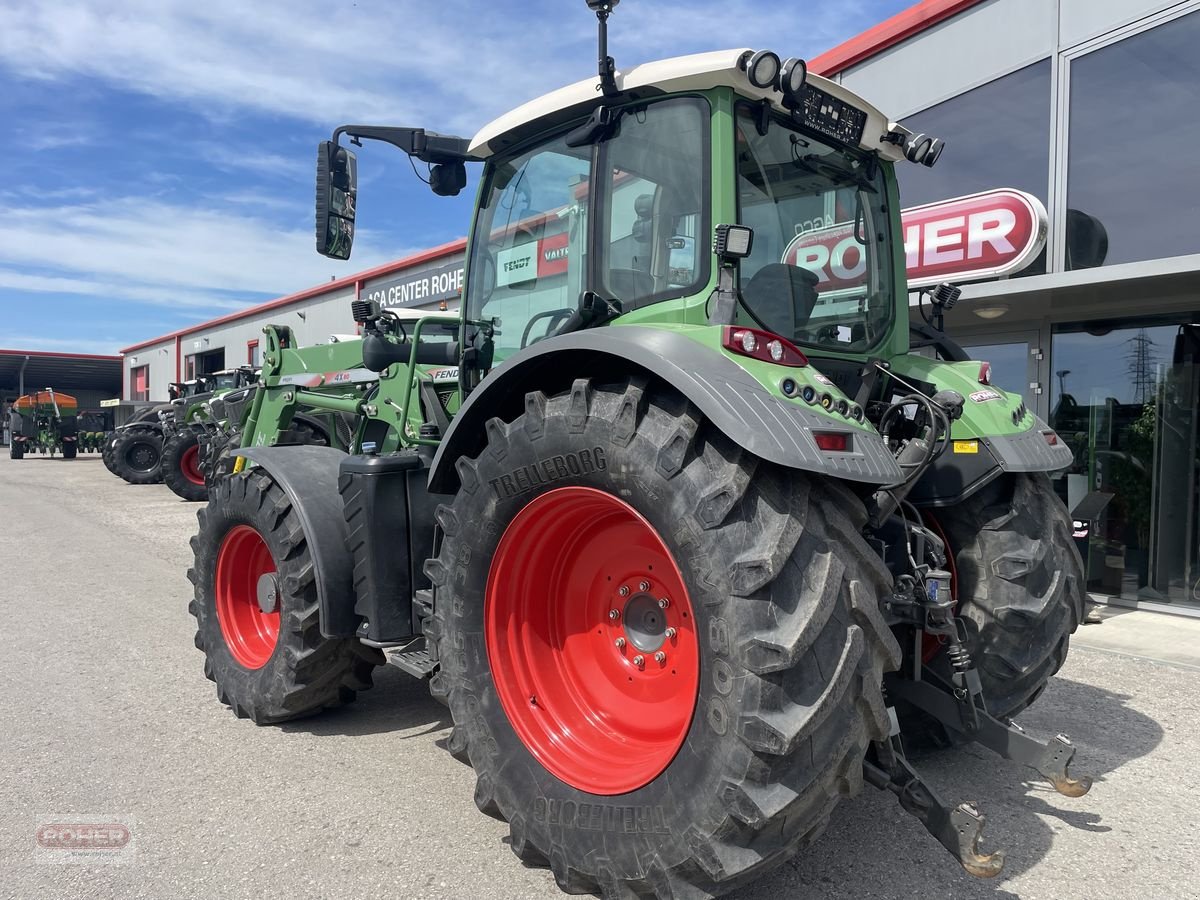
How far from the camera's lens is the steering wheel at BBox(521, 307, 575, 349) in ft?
10.9

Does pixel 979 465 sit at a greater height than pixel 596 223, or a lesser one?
lesser

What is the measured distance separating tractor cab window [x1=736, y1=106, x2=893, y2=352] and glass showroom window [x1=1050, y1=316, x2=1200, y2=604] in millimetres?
4430

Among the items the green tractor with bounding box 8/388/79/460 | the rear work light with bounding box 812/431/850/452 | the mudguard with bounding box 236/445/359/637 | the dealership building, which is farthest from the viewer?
the green tractor with bounding box 8/388/79/460


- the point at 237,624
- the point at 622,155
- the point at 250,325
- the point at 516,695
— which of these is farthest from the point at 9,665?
the point at 250,325

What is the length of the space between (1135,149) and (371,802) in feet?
23.2

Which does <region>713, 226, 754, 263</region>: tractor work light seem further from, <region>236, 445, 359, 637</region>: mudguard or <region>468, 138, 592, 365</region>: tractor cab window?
<region>236, 445, 359, 637</region>: mudguard

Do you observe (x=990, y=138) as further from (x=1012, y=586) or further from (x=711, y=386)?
(x=711, y=386)

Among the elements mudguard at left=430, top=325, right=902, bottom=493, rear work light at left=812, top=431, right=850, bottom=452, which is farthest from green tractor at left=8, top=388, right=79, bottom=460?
rear work light at left=812, top=431, right=850, bottom=452

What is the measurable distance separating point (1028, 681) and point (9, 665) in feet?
17.1

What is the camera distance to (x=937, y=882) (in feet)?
8.84

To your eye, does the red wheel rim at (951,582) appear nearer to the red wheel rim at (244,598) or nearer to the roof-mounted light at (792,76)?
the roof-mounted light at (792,76)

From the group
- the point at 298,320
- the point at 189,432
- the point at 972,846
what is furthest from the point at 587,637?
the point at 298,320

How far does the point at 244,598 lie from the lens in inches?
176

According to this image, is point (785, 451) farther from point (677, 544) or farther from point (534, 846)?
point (534, 846)
